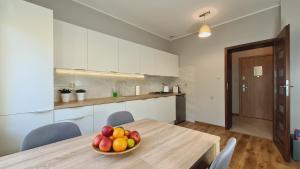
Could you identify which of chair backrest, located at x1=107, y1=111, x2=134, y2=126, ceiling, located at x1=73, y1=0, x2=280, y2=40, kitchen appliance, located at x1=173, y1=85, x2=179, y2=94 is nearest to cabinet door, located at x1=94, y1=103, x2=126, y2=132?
chair backrest, located at x1=107, y1=111, x2=134, y2=126

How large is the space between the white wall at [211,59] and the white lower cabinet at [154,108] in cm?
69

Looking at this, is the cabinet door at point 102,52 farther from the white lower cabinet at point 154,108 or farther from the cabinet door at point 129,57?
the white lower cabinet at point 154,108

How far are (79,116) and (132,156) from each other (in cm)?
143

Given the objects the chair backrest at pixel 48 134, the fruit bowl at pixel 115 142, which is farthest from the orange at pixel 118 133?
the chair backrest at pixel 48 134

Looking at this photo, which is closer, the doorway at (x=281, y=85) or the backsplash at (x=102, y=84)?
the doorway at (x=281, y=85)

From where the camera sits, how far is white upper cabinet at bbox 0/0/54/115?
1409mm

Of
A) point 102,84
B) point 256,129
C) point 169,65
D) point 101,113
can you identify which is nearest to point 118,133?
point 101,113

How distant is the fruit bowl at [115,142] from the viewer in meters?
0.81

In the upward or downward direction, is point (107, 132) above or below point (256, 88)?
below

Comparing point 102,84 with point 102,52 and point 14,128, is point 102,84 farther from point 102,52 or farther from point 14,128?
point 14,128

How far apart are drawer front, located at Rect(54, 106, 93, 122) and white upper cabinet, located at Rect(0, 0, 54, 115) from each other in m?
0.15

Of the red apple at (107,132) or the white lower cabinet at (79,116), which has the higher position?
the red apple at (107,132)

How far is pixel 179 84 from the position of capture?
4.18m

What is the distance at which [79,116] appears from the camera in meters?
1.94
